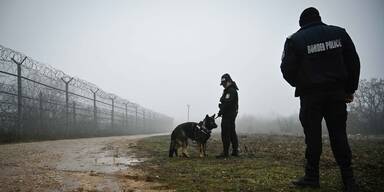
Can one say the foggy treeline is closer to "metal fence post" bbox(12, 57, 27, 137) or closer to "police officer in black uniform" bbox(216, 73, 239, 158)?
"police officer in black uniform" bbox(216, 73, 239, 158)

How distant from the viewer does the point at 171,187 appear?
12.7 ft

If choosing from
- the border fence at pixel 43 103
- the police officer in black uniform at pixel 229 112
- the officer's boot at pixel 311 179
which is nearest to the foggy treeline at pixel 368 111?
the border fence at pixel 43 103

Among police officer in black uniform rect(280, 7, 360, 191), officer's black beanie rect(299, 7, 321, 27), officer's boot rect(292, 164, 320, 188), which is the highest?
officer's black beanie rect(299, 7, 321, 27)

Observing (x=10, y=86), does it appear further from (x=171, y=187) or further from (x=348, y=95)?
(x=348, y=95)

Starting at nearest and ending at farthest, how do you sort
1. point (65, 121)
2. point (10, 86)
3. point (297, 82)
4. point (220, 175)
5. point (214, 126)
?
point (297, 82) < point (220, 175) < point (214, 126) < point (10, 86) < point (65, 121)

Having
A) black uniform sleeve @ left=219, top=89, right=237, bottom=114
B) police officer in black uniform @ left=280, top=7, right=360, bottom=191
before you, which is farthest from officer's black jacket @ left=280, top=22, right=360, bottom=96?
black uniform sleeve @ left=219, top=89, right=237, bottom=114

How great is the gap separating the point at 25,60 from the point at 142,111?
27.6 metres

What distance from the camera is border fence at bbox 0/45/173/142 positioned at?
1231 cm

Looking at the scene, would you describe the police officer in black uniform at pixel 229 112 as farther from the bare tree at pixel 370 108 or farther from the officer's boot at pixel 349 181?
the bare tree at pixel 370 108

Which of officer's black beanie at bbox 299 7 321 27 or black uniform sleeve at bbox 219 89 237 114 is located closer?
officer's black beanie at bbox 299 7 321 27

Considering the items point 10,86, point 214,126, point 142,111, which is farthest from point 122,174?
point 142,111

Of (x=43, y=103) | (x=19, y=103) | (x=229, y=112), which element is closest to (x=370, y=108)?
(x=229, y=112)

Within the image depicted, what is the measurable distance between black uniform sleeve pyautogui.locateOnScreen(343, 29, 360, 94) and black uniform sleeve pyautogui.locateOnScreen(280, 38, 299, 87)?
571 millimetres

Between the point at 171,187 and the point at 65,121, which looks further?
the point at 65,121
